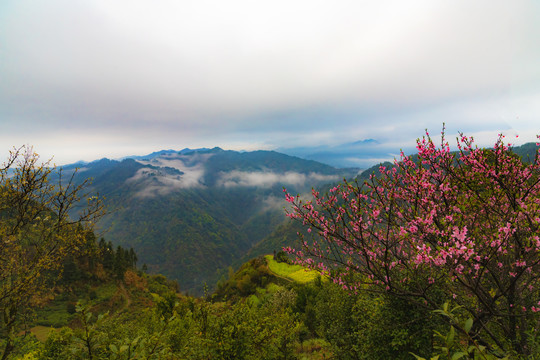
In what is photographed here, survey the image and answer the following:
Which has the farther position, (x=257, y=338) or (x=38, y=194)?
(x=38, y=194)

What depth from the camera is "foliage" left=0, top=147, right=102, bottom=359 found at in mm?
11258

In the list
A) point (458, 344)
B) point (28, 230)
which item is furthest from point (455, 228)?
point (28, 230)

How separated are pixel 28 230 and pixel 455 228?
64.4 ft

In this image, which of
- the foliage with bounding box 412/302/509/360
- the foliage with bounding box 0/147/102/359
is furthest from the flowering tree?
the foliage with bounding box 0/147/102/359

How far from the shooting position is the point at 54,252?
12.7 meters

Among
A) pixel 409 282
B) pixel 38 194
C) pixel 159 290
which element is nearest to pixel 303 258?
pixel 409 282

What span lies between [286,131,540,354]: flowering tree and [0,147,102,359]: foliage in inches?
484

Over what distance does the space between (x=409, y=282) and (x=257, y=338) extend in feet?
23.0

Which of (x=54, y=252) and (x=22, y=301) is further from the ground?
(x=54, y=252)

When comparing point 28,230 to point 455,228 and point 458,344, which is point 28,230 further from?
point 455,228

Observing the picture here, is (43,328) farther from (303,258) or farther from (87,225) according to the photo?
(303,258)

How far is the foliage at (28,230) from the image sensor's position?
443 inches

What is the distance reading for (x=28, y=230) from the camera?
1264 cm

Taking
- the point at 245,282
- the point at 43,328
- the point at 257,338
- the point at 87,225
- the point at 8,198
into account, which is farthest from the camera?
the point at 245,282
